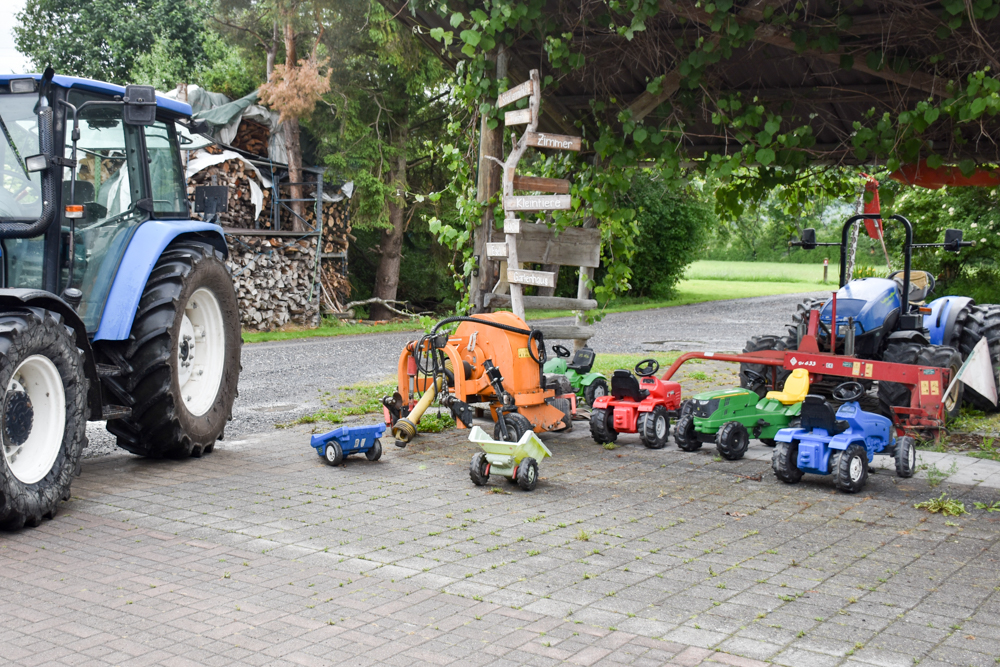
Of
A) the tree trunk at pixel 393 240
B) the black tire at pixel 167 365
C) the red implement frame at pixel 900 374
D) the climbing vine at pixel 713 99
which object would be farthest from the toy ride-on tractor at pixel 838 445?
the tree trunk at pixel 393 240

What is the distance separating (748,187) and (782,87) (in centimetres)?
144

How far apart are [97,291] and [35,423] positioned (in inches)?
47.0

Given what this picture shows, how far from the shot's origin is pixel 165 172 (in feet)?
22.8

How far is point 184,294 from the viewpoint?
6.56 m

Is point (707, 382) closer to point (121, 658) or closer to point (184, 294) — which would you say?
point (184, 294)

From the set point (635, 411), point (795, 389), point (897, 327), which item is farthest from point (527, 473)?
point (897, 327)

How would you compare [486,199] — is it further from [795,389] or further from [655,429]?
[795,389]

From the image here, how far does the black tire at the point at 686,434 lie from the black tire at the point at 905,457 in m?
1.47

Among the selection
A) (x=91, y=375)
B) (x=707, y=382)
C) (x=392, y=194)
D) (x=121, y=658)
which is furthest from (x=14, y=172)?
(x=392, y=194)

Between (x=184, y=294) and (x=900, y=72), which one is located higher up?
(x=900, y=72)

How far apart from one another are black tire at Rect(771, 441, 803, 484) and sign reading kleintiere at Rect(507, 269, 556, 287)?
8.62ft

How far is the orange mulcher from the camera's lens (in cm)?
707

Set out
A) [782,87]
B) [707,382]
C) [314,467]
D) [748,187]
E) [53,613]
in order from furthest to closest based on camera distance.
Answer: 1. [707,382]
2. [782,87]
3. [748,187]
4. [314,467]
5. [53,613]

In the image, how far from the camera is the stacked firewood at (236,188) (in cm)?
1838
